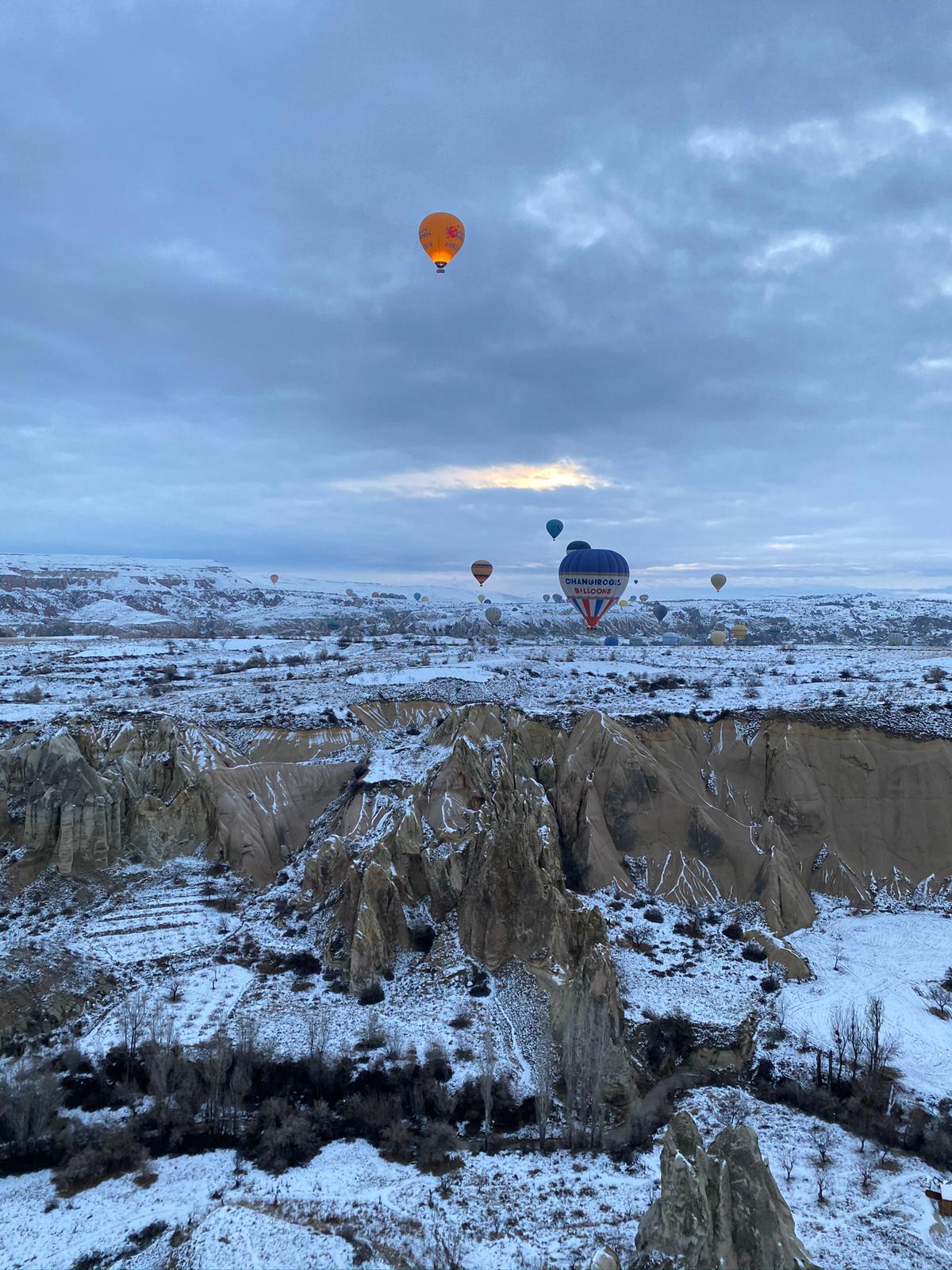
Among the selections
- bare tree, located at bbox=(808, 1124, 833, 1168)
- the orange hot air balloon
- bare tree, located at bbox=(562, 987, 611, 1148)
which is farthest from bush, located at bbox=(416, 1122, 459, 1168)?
the orange hot air balloon

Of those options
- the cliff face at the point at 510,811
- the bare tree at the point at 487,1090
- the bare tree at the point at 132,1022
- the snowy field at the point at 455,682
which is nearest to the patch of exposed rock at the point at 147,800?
the cliff face at the point at 510,811

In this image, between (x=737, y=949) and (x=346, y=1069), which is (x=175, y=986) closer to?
(x=346, y=1069)

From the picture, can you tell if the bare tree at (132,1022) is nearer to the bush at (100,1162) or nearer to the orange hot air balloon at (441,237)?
the bush at (100,1162)

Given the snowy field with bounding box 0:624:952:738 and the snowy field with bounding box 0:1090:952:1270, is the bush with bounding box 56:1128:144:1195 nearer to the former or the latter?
the snowy field with bounding box 0:1090:952:1270

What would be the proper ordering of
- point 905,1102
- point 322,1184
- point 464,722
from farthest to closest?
point 464,722 < point 905,1102 < point 322,1184

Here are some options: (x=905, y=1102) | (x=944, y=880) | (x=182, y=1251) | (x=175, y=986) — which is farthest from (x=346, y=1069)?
(x=944, y=880)

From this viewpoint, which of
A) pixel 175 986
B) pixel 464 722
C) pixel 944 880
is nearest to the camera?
pixel 175 986

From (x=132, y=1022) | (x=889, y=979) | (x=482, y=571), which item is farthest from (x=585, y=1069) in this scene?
(x=482, y=571)

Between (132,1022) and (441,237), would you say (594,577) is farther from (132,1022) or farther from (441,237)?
(132,1022)
